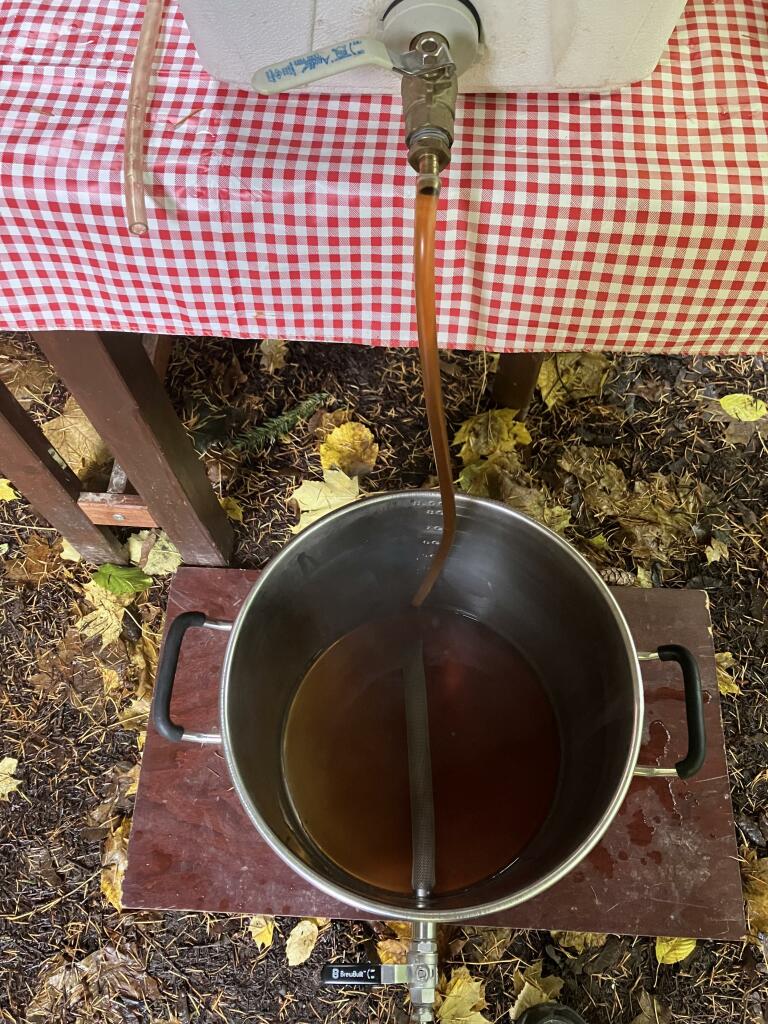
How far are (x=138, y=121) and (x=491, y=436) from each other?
3.00ft

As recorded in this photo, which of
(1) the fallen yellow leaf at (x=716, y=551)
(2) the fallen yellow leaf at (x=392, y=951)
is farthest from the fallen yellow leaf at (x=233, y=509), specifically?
(1) the fallen yellow leaf at (x=716, y=551)

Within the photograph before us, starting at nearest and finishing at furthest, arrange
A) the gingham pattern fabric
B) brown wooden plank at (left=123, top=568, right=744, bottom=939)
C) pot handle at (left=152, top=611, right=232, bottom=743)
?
the gingham pattern fabric, pot handle at (left=152, top=611, right=232, bottom=743), brown wooden plank at (left=123, top=568, right=744, bottom=939)

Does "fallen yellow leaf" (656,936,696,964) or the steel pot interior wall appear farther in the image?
"fallen yellow leaf" (656,936,696,964)

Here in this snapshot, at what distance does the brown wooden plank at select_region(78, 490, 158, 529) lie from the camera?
126 cm

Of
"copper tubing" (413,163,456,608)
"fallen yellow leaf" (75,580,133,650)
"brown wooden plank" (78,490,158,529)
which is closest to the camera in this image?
"copper tubing" (413,163,456,608)

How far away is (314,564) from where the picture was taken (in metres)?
0.95

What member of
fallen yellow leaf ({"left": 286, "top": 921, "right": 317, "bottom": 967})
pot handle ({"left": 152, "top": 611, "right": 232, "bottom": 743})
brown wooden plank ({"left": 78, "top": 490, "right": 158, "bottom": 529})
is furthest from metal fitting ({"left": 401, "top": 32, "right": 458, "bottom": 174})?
fallen yellow leaf ({"left": 286, "top": 921, "right": 317, "bottom": 967})

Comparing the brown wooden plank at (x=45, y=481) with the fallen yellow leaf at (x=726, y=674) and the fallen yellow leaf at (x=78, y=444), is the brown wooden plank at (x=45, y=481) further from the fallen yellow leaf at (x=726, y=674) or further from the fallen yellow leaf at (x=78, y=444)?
the fallen yellow leaf at (x=726, y=674)

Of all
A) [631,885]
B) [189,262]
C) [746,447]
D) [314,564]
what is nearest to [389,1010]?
[631,885]

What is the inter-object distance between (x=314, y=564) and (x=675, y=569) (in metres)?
0.80

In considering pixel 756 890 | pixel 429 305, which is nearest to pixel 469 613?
pixel 429 305

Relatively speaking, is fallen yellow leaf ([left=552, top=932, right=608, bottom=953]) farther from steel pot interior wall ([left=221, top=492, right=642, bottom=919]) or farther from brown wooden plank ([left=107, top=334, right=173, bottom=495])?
brown wooden plank ([left=107, top=334, right=173, bottom=495])

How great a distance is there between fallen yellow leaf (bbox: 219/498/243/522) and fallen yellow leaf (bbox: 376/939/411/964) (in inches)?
29.9

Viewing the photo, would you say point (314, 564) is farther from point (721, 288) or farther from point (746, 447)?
point (746, 447)
